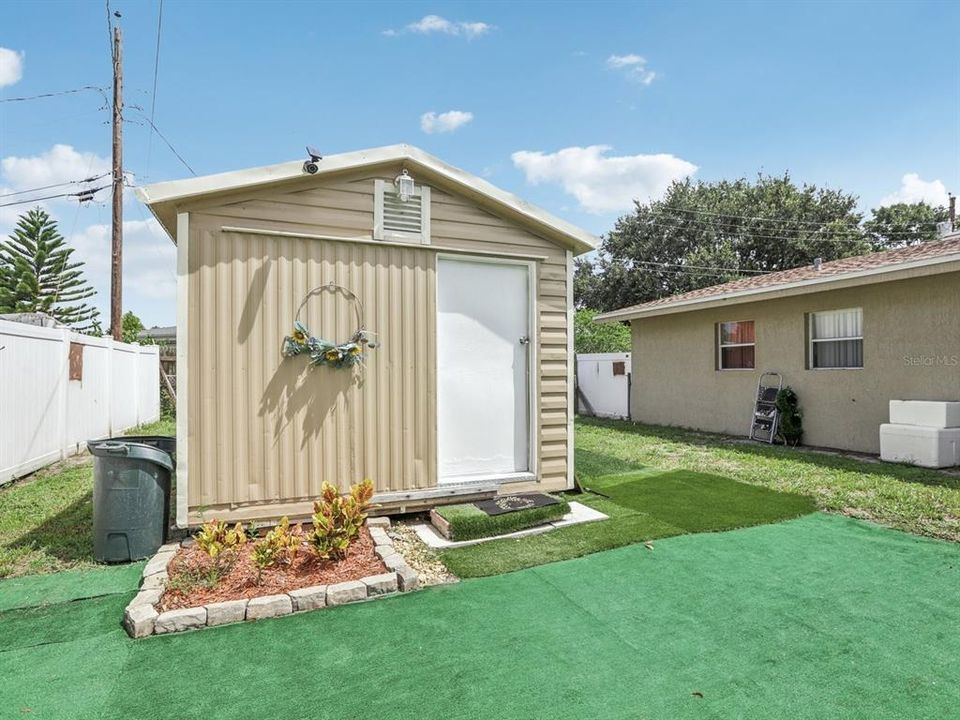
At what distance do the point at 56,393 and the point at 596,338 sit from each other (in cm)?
1284

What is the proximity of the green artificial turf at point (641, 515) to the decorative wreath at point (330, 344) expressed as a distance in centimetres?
161

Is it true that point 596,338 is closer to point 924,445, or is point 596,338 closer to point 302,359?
point 924,445

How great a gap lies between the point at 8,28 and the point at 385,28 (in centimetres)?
620

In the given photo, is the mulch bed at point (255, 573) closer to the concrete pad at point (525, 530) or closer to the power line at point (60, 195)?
the concrete pad at point (525, 530)

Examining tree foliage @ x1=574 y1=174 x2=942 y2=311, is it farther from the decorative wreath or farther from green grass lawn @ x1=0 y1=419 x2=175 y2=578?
green grass lawn @ x1=0 y1=419 x2=175 y2=578

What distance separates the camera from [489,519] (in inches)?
155

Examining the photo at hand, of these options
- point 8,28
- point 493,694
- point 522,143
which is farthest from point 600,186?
point 493,694

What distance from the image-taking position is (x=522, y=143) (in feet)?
41.3

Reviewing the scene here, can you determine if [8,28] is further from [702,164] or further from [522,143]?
[702,164]

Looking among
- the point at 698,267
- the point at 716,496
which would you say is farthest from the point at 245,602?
the point at 698,267
